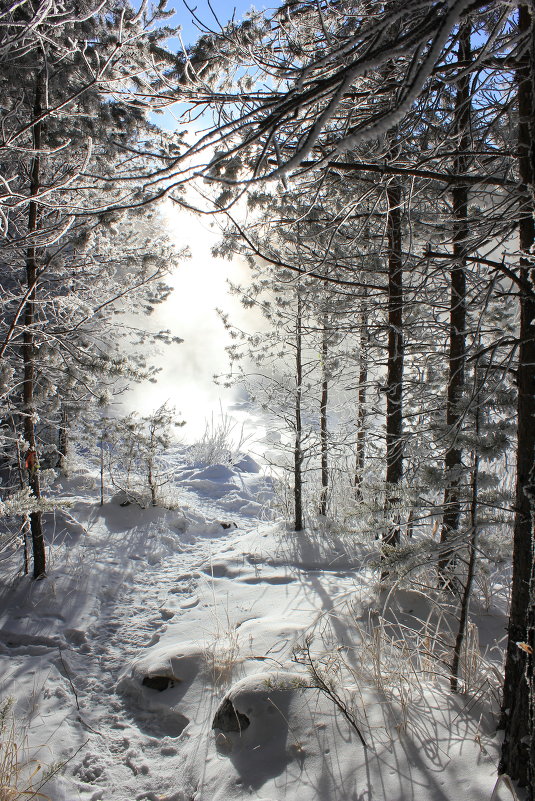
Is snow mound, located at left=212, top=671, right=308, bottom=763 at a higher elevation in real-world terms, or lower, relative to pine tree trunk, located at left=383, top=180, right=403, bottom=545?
lower

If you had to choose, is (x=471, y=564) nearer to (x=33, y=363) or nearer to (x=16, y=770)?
(x=16, y=770)

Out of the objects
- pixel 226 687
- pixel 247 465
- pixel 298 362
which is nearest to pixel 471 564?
pixel 226 687

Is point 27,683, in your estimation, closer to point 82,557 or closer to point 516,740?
point 82,557

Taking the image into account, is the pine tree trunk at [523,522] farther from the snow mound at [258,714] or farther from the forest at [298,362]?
the snow mound at [258,714]

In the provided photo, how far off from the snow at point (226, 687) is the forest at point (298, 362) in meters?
0.03

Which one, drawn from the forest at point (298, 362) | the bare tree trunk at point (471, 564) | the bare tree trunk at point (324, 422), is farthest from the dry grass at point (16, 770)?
the bare tree trunk at point (324, 422)

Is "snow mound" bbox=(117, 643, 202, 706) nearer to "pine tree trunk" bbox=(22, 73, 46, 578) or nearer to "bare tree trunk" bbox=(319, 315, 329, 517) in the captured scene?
"pine tree trunk" bbox=(22, 73, 46, 578)

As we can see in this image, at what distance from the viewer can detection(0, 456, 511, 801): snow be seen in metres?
2.24

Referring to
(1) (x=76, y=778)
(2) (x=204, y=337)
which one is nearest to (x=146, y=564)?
(1) (x=76, y=778)

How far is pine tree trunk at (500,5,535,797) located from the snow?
0.23m

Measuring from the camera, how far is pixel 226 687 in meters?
3.21

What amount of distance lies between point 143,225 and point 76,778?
19084 millimetres

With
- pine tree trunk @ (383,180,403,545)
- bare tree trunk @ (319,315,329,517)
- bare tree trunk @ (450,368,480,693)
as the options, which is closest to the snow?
bare tree trunk @ (450,368,480,693)

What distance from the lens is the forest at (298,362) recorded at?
1928mm
